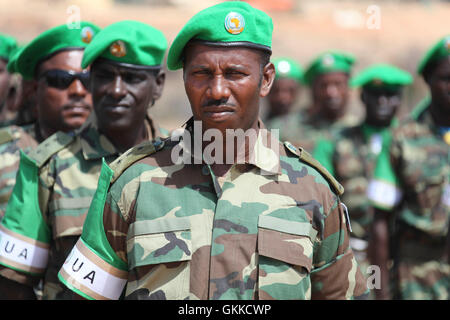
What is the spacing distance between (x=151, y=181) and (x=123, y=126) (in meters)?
1.21

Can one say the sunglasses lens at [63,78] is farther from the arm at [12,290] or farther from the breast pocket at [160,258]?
the breast pocket at [160,258]

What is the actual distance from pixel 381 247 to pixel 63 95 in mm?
3101

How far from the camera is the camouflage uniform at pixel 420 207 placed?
17.8 feet

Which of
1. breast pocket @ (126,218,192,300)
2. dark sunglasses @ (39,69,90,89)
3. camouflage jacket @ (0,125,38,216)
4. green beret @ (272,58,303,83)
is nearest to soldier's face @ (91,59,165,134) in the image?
dark sunglasses @ (39,69,90,89)

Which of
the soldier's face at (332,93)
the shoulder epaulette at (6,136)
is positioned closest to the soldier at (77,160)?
the shoulder epaulette at (6,136)

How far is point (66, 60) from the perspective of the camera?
171 inches

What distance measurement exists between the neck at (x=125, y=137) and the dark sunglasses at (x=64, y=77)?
569 millimetres

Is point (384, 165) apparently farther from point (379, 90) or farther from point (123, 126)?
point (123, 126)

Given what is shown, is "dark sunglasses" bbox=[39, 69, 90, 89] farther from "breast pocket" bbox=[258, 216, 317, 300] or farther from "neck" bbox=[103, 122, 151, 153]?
"breast pocket" bbox=[258, 216, 317, 300]

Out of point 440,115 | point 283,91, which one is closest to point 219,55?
point 440,115

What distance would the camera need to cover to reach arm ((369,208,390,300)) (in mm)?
5625

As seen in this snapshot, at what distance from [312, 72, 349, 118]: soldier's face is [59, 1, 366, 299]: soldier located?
557 centimetres

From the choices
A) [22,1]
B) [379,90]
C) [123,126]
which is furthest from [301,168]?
[22,1]

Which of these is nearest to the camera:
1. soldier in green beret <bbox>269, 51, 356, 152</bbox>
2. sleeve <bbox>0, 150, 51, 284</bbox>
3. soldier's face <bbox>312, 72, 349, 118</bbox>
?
sleeve <bbox>0, 150, 51, 284</bbox>
